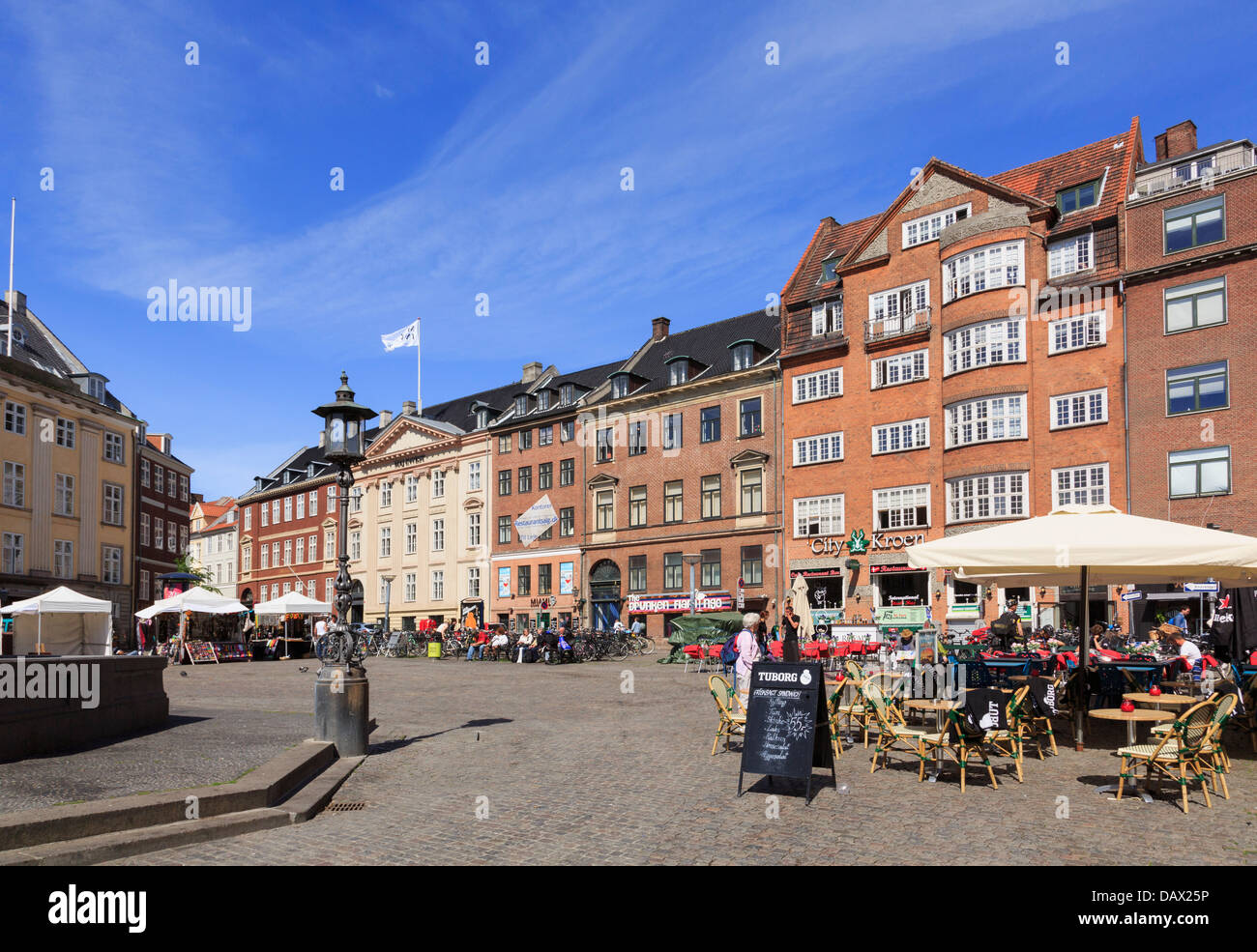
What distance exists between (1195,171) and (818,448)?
16.8 meters

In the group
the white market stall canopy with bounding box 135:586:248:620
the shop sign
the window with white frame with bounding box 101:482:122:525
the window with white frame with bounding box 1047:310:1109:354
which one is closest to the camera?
the window with white frame with bounding box 1047:310:1109:354

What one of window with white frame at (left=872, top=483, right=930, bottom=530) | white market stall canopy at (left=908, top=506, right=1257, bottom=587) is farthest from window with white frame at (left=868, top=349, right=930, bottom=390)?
white market stall canopy at (left=908, top=506, right=1257, bottom=587)

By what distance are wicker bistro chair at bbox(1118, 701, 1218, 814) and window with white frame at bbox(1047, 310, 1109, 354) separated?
26.8m

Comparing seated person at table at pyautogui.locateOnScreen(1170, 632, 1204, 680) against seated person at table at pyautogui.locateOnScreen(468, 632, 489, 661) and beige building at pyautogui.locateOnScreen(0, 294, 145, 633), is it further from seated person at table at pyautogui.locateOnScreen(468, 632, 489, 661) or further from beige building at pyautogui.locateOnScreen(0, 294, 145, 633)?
beige building at pyautogui.locateOnScreen(0, 294, 145, 633)

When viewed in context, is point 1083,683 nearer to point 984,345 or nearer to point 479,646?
point 984,345

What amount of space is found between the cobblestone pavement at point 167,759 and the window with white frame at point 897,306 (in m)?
28.6

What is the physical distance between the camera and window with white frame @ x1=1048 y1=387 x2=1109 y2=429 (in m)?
33.1

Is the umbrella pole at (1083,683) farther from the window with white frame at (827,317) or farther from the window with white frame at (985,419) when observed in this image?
the window with white frame at (827,317)

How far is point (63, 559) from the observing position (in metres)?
45.9

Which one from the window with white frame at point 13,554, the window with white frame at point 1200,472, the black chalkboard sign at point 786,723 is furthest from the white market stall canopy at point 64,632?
the window with white frame at point 1200,472

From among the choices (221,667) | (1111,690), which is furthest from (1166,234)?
(221,667)

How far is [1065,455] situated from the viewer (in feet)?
111

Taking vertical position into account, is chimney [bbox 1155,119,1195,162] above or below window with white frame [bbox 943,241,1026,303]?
above
